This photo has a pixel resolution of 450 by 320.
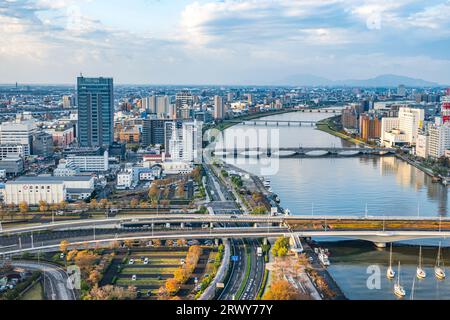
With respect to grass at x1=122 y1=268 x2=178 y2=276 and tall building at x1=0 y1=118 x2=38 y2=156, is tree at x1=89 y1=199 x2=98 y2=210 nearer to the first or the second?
grass at x1=122 y1=268 x2=178 y2=276

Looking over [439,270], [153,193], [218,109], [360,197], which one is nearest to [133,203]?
[153,193]

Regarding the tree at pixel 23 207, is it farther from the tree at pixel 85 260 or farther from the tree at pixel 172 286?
the tree at pixel 172 286

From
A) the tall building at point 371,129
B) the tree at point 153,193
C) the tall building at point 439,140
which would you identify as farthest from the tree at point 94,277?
the tall building at point 371,129

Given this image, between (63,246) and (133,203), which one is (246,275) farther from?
(133,203)
